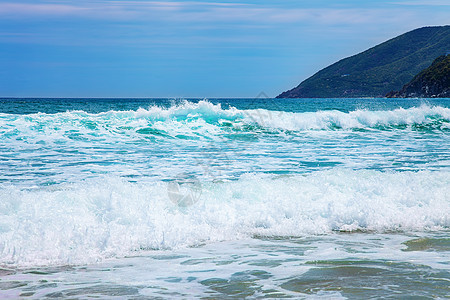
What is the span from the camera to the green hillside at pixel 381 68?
492ft

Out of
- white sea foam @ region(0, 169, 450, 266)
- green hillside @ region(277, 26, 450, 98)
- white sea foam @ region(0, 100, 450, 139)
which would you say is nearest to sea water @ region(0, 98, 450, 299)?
white sea foam @ region(0, 169, 450, 266)

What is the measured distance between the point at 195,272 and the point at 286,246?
4.75 ft

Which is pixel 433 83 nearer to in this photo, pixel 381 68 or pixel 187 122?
pixel 381 68

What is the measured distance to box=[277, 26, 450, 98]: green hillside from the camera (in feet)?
492

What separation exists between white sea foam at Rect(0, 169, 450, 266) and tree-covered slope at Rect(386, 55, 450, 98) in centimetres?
10962

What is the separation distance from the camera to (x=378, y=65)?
170500 mm

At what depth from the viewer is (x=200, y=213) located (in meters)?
6.95

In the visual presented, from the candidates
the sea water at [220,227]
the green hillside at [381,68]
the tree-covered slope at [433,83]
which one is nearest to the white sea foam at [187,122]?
the sea water at [220,227]

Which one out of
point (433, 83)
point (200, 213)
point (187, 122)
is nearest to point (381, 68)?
point (433, 83)

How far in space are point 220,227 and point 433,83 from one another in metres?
118

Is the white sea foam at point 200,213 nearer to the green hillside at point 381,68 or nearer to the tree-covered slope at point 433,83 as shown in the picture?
the tree-covered slope at point 433,83

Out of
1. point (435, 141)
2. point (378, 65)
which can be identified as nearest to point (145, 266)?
point (435, 141)

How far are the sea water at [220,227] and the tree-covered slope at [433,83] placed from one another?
10715cm

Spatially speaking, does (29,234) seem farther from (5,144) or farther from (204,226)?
(5,144)
